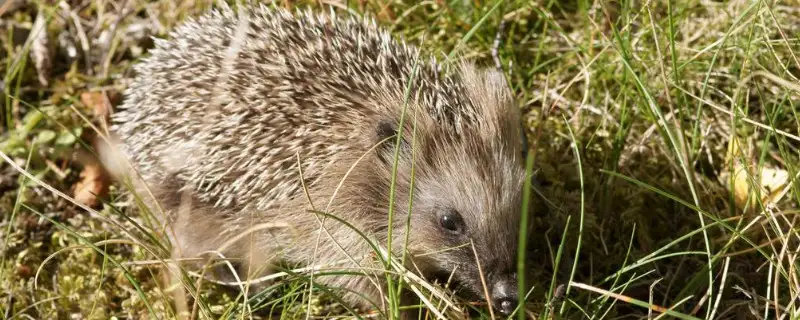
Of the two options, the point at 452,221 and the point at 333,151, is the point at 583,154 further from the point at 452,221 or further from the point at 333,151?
the point at 333,151

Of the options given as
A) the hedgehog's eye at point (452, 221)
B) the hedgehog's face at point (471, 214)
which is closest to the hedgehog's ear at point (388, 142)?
the hedgehog's face at point (471, 214)

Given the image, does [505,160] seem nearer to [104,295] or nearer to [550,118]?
[550,118]

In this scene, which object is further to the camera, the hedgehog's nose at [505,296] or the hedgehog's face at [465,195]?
the hedgehog's face at [465,195]

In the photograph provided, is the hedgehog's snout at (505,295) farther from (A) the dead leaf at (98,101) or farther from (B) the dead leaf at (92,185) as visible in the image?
(A) the dead leaf at (98,101)

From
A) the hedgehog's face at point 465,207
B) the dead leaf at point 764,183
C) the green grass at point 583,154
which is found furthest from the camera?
the dead leaf at point 764,183

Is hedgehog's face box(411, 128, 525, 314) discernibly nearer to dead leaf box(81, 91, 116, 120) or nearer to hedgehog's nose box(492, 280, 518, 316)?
hedgehog's nose box(492, 280, 518, 316)

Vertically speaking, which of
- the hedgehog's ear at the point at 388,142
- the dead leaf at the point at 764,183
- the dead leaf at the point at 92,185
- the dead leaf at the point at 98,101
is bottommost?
the dead leaf at the point at 92,185

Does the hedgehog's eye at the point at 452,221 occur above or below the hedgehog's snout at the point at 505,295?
above
